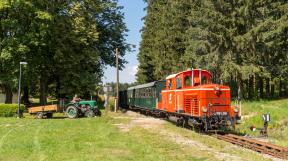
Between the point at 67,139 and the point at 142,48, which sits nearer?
the point at 67,139

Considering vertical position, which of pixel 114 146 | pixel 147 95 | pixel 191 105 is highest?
pixel 147 95

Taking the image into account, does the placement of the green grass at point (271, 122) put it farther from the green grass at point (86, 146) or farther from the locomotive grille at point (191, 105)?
the green grass at point (86, 146)

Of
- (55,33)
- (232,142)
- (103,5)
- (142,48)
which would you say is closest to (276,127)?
(232,142)

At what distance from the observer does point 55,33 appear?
4794 centimetres

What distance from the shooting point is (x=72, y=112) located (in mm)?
35438

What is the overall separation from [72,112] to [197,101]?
50.7ft

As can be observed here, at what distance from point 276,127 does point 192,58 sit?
18.3 metres

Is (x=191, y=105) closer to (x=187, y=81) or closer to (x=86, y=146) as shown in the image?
(x=187, y=81)

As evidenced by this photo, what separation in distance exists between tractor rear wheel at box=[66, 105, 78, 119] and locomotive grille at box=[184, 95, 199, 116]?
13466 mm

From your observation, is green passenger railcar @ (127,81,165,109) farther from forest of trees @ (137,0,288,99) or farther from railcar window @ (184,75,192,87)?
forest of trees @ (137,0,288,99)

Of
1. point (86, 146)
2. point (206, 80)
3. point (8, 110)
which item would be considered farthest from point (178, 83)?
point (8, 110)

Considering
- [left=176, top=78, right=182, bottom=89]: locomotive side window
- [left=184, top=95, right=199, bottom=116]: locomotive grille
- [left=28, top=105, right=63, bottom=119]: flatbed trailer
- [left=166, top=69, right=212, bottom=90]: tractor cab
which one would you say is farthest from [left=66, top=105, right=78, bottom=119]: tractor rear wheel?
[left=184, top=95, right=199, bottom=116]: locomotive grille

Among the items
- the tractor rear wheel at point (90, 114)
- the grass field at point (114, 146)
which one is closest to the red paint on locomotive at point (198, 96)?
the grass field at point (114, 146)

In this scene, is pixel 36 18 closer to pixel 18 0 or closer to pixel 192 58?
pixel 18 0
